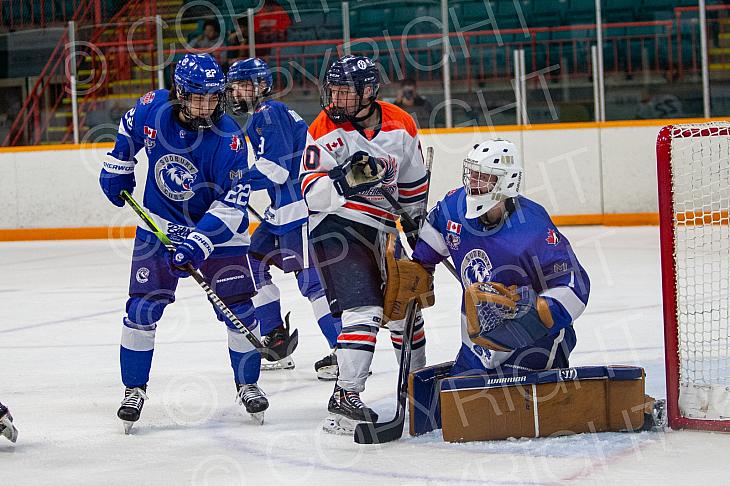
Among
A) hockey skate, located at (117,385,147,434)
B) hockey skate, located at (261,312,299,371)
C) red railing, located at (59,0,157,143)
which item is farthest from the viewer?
red railing, located at (59,0,157,143)

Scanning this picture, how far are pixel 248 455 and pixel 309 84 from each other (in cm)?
723

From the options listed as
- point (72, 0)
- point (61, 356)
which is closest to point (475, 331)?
point (61, 356)

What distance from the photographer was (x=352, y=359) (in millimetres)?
3215

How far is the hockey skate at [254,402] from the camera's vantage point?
11.0 ft

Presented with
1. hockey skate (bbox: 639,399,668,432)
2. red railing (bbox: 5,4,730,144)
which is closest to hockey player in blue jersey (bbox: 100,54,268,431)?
hockey skate (bbox: 639,399,668,432)

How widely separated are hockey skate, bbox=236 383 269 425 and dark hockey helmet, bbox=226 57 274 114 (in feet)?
4.51

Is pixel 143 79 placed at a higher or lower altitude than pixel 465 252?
higher

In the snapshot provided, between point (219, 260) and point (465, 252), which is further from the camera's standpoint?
point (219, 260)

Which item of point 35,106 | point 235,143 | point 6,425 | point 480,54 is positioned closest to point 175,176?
point 235,143

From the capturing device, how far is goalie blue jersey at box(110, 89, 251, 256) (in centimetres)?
337

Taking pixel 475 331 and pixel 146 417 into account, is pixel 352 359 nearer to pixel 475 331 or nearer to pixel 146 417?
pixel 475 331

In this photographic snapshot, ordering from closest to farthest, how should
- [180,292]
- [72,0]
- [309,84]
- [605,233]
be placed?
[180,292], [605,233], [309,84], [72,0]

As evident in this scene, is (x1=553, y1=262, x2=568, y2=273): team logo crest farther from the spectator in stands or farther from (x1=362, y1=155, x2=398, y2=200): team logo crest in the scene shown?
the spectator in stands

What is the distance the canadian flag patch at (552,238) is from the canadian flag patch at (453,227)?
0.79 feet
